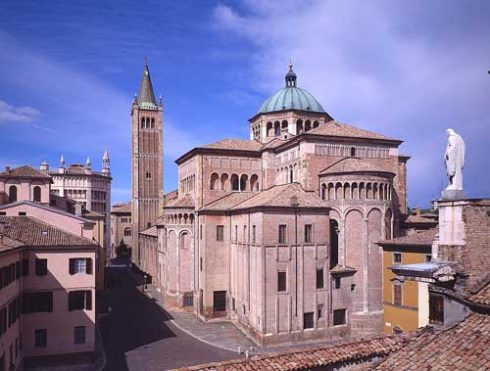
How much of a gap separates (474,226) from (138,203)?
6358cm

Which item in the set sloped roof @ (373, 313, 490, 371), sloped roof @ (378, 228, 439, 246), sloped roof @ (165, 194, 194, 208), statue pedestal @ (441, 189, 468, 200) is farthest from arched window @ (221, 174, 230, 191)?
sloped roof @ (373, 313, 490, 371)

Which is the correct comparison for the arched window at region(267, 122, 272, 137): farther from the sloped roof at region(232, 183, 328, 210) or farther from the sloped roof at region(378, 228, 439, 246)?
the sloped roof at region(378, 228, 439, 246)

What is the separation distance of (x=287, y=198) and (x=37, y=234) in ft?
60.6

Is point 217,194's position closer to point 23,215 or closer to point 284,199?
point 284,199

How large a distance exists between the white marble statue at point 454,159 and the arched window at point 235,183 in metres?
33.6

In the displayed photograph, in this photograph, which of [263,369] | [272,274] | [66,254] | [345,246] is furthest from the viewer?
[345,246]

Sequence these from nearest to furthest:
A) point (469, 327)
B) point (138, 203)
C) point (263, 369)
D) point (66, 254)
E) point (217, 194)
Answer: point (469, 327), point (263, 369), point (66, 254), point (217, 194), point (138, 203)

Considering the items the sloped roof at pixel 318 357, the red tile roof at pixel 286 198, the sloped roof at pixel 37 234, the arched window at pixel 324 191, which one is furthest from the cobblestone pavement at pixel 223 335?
the sloped roof at pixel 318 357

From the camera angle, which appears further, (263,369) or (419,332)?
(263,369)

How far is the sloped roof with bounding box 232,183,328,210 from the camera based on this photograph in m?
34.6

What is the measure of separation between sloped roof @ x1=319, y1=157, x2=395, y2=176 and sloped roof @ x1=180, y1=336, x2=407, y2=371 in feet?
69.3

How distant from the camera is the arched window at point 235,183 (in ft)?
151

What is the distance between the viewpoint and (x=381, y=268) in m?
37.1

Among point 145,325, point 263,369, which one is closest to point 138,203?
point 145,325
